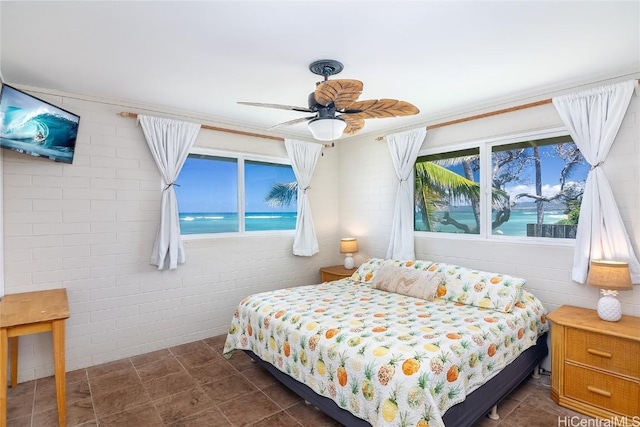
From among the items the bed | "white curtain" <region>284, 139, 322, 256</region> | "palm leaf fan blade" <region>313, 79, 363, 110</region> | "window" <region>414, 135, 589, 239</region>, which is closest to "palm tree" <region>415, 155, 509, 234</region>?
"window" <region>414, 135, 589, 239</region>

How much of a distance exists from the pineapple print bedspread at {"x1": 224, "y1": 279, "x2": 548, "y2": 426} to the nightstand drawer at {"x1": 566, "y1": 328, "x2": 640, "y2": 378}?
0.96ft

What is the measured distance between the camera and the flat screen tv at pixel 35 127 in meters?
2.37

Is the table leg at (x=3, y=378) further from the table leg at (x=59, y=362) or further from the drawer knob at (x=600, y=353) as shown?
the drawer knob at (x=600, y=353)

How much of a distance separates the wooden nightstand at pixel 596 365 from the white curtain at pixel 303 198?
2723 millimetres

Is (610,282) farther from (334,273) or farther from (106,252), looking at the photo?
(106,252)

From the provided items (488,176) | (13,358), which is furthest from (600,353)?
(13,358)

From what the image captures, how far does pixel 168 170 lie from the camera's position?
3.40 m

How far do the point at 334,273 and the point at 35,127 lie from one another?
3.24m

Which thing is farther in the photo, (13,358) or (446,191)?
(446,191)

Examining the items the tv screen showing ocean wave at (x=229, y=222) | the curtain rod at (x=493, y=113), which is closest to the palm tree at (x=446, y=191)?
the curtain rod at (x=493, y=113)

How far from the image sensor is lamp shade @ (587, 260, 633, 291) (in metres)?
2.29

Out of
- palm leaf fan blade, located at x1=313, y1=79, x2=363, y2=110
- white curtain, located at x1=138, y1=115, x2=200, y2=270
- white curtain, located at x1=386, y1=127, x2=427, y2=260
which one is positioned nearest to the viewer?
palm leaf fan blade, located at x1=313, y1=79, x2=363, y2=110

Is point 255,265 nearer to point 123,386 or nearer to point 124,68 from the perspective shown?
point 123,386

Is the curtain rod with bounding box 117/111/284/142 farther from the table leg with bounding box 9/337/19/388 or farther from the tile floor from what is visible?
the tile floor
